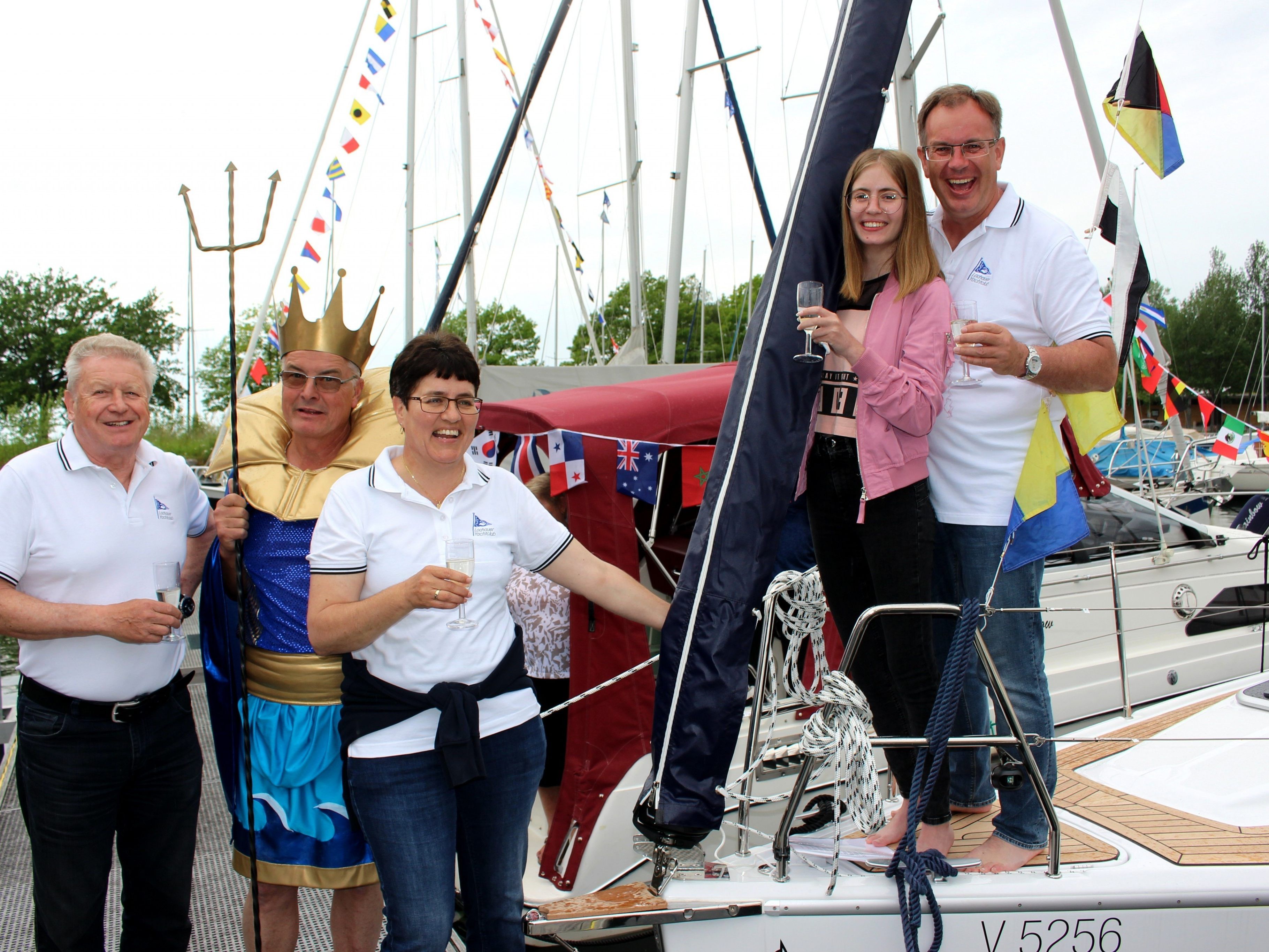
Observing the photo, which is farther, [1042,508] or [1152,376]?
[1152,376]

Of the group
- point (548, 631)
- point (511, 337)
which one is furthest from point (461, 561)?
point (511, 337)

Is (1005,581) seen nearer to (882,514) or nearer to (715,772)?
(882,514)

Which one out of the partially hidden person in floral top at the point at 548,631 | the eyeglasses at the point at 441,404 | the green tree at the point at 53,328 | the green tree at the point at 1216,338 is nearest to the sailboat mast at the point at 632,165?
the partially hidden person in floral top at the point at 548,631

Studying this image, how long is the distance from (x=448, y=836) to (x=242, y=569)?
38.5 inches

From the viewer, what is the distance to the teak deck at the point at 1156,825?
2.26 m

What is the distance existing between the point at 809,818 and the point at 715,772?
53.4 inches

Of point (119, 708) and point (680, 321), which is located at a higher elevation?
point (680, 321)

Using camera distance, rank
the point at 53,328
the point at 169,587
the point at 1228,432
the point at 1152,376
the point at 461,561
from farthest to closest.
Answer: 1. the point at 53,328
2. the point at 1228,432
3. the point at 1152,376
4. the point at 169,587
5. the point at 461,561

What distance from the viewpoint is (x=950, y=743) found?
2.04 meters

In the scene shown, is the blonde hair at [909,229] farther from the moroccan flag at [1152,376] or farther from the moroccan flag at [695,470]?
the moroccan flag at [1152,376]

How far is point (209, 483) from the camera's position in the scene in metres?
15.6

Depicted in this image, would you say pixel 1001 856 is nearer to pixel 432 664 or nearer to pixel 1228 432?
pixel 432 664

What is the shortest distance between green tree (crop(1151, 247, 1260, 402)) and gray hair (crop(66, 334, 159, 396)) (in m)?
48.9

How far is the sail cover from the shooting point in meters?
2.24
